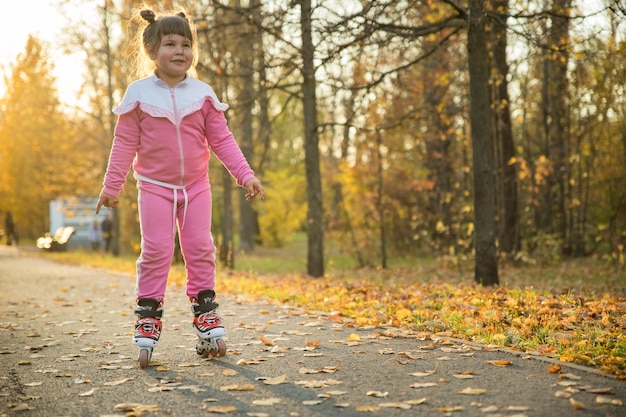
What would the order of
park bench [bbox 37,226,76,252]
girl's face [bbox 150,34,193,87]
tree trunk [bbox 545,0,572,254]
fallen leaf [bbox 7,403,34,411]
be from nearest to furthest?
fallen leaf [bbox 7,403,34,411], girl's face [bbox 150,34,193,87], tree trunk [bbox 545,0,572,254], park bench [bbox 37,226,76,252]

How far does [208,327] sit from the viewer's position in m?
4.22

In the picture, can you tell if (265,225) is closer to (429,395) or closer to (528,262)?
(528,262)

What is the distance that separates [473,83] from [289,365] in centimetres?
543

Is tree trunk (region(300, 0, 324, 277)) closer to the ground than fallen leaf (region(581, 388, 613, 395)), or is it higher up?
higher up

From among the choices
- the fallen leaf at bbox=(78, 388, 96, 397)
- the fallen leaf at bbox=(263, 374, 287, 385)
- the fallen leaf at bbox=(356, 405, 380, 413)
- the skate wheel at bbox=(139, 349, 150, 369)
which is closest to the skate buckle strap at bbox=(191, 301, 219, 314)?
the skate wheel at bbox=(139, 349, 150, 369)

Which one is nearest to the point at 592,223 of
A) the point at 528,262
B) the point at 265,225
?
the point at 528,262

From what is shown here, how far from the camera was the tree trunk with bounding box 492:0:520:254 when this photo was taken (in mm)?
12242

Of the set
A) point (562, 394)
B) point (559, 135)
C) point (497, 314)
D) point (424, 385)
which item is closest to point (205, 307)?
point (424, 385)

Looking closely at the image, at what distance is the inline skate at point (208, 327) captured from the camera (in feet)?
13.9

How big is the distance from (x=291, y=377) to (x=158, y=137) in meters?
1.70

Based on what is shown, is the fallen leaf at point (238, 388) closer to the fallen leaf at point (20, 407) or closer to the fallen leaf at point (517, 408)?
the fallen leaf at point (20, 407)

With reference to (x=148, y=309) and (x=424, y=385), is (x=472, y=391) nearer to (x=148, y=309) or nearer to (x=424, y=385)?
(x=424, y=385)

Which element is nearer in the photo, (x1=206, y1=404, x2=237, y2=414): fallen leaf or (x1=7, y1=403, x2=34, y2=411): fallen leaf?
(x1=206, y1=404, x2=237, y2=414): fallen leaf

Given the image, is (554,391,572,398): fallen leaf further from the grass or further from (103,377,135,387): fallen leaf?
(103,377,135,387): fallen leaf
